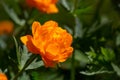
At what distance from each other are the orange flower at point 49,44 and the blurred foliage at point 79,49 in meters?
0.07

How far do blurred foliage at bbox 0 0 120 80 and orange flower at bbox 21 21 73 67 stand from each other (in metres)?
0.07

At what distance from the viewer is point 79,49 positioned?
1.51m

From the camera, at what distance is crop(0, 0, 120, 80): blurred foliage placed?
1179 mm

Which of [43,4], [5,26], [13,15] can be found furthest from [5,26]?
[43,4]

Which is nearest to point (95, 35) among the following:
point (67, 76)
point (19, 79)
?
point (67, 76)

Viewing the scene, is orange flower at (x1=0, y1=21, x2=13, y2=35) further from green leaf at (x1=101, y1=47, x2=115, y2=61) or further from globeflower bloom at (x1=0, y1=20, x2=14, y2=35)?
green leaf at (x1=101, y1=47, x2=115, y2=61)

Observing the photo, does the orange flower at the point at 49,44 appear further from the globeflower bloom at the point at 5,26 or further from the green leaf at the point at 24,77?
the globeflower bloom at the point at 5,26

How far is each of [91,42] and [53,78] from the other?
0.20 meters

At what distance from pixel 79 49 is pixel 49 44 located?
51 centimetres

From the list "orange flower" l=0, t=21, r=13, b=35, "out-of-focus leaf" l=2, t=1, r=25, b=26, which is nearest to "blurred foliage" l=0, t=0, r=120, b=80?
"out-of-focus leaf" l=2, t=1, r=25, b=26

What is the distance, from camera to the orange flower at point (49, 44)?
0.99 metres

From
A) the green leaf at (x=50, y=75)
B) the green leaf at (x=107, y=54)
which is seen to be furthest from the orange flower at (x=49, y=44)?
→ the green leaf at (x=50, y=75)

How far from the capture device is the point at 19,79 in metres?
1.14

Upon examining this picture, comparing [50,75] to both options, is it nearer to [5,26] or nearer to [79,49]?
[79,49]
